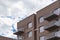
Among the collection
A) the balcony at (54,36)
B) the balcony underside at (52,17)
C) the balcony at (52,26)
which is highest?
the balcony underside at (52,17)

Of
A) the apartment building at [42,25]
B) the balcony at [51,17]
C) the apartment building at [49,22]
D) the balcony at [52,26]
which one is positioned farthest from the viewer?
the balcony at [51,17]

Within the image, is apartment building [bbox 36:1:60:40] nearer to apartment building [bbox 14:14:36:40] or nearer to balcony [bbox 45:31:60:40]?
balcony [bbox 45:31:60:40]

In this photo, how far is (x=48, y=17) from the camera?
57.9m

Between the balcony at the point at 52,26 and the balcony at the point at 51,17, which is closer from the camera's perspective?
the balcony at the point at 52,26

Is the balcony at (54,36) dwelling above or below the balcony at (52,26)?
below

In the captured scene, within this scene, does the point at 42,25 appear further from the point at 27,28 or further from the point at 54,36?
the point at 54,36

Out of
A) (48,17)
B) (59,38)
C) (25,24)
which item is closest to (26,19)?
(25,24)

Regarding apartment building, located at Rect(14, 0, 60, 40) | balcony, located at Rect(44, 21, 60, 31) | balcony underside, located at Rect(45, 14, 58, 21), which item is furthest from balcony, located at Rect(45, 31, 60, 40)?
balcony underside, located at Rect(45, 14, 58, 21)

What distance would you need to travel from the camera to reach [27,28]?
6912 centimetres

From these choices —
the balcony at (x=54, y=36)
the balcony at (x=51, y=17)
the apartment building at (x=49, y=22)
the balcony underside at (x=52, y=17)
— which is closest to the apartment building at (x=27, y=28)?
the apartment building at (x=49, y=22)

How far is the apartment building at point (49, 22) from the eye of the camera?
183ft

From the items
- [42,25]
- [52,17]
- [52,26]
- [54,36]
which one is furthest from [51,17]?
[42,25]

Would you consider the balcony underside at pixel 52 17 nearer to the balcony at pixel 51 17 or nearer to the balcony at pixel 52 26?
the balcony at pixel 51 17

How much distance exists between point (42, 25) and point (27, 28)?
7872 mm
